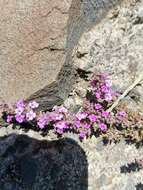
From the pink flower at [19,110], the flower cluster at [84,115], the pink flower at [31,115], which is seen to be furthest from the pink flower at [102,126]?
the pink flower at [19,110]

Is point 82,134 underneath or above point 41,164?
above

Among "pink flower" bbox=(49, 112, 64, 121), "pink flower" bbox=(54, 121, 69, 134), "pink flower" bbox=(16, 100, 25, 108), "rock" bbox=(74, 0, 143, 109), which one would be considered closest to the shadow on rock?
"pink flower" bbox=(54, 121, 69, 134)

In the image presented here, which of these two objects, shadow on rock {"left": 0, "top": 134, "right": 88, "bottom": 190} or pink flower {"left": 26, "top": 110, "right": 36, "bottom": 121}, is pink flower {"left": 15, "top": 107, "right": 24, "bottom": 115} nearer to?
pink flower {"left": 26, "top": 110, "right": 36, "bottom": 121}

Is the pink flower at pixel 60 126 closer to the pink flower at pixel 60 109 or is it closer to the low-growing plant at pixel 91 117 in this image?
the low-growing plant at pixel 91 117

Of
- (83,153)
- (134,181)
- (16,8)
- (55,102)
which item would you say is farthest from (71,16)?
(134,181)

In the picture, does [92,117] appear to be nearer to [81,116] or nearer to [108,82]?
[81,116]

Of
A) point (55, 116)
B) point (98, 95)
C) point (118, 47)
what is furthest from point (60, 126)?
point (118, 47)
